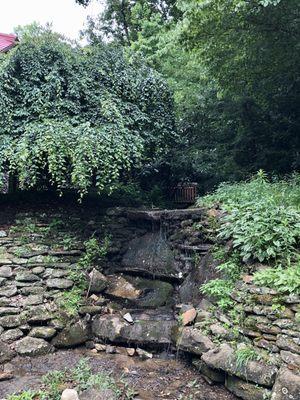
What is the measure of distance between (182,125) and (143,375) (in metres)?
6.07

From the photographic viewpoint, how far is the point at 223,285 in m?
3.88

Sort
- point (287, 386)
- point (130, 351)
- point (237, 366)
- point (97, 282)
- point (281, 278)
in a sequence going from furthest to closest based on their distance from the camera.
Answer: point (97, 282)
point (130, 351)
point (281, 278)
point (237, 366)
point (287, 386)

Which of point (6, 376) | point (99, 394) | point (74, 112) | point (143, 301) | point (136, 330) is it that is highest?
point (74, 112)

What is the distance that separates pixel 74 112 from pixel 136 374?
419 centimetres

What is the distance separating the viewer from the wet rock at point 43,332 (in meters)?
4.26

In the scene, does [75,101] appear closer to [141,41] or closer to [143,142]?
[143,142]

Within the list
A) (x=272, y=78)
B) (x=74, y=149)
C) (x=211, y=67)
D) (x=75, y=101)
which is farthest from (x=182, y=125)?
(x=74, y=149)

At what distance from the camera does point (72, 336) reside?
Answer: 14.1 feet

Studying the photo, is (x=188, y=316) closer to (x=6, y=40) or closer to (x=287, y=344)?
(x=287, y=344)

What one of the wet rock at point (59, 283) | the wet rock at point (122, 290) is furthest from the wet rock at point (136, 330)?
the wet rock at point (59, 283)

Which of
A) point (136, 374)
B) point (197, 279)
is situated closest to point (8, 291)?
point (136, 374)

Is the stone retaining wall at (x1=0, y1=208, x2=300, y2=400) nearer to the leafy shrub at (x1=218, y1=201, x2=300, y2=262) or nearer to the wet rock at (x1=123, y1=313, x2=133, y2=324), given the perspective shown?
the wet rock at (x1=123, y1=313, x2=133, y2=324)

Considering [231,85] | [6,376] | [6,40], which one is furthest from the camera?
[6,40]

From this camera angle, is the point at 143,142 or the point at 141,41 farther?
the point at 141,41
